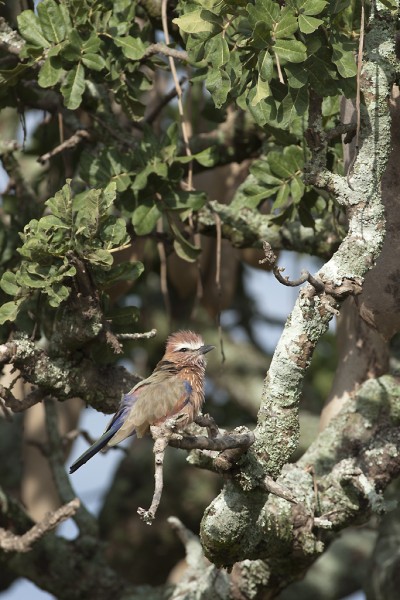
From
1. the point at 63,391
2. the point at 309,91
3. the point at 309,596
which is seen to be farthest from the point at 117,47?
the point at 309,596

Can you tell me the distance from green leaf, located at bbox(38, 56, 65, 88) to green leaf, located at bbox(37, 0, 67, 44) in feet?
0.24

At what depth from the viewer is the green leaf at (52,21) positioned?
4207 millimetres

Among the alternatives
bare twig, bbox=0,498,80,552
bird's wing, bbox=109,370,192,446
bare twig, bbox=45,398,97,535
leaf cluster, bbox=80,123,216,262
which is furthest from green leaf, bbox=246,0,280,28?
bare twig, bbox=45,398,97,535

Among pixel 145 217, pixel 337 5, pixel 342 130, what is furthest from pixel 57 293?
pixel 337 5

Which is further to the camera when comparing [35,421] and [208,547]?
[35,421]

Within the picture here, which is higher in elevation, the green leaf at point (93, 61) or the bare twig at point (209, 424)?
the green leaf at point (93, 61)

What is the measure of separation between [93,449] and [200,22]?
→ 1.46 meters

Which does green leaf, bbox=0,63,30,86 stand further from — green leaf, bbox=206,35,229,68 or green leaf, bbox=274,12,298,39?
green leaf, bbox=274,12,298,39

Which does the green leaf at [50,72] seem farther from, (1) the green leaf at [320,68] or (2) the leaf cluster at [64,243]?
(1) the green leaf at [320,68]

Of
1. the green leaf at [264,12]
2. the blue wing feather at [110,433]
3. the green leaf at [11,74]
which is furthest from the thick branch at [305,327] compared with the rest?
the green leaf at [11,74]

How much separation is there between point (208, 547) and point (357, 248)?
1076 millimetres

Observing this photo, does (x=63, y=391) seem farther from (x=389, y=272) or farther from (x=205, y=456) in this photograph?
(x=389, y=272)

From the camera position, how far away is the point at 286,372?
3.71m

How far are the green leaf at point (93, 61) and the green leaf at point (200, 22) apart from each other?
0.52 m
